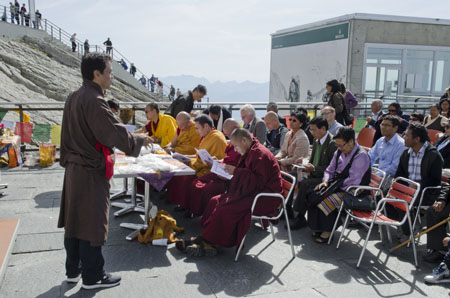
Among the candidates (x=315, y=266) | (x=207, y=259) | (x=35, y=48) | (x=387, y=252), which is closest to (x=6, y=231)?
(x=207, y=259)

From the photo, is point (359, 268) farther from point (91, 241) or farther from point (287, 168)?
point (91, 241)

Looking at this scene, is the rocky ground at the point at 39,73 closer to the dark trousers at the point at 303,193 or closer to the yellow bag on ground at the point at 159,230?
the yellow bag on ground at the point at 159,230

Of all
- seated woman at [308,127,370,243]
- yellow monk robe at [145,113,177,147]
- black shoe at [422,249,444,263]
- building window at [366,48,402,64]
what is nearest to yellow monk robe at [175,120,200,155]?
yellow monk robe at [145,113,177,147]

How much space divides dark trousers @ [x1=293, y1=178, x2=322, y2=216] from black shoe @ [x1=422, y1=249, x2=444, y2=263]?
1439 millimetres

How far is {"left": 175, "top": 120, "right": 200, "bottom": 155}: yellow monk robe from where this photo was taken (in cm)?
616

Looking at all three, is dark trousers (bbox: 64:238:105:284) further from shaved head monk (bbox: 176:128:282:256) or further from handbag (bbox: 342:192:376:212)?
handbag (bbox: 342:192:376:212)

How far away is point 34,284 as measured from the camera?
339cm

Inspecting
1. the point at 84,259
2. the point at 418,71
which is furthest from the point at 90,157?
the point at 418,71

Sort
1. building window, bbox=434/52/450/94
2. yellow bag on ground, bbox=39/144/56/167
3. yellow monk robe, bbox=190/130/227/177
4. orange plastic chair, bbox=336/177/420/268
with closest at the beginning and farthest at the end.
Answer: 1. orange plastic chair, bbox=336/177/420/268
2. yellow monk robe, bbox=190/130/227/177
3. yellow bag on ground, bbox=39/144/56/167
4. building window, bbox=434/52/450/94

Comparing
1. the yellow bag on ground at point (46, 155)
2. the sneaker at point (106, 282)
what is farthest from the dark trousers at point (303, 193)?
the yellow bag on ground at point (46, 155)

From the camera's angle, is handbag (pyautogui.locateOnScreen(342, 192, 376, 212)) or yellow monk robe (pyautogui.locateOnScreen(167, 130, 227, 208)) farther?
yellow monk robe (pyautogui.locateOnScreen(167, 130, 227, 208))

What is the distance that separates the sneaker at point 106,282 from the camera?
10.8 feet

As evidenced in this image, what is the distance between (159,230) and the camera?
4.40 metres

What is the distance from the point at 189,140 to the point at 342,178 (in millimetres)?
2571
